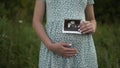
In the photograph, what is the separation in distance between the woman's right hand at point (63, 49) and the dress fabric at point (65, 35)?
0.22 feet

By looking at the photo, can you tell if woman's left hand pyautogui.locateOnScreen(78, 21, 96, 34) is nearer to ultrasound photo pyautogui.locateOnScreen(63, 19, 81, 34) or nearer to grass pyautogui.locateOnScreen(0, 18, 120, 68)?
ultrasound photo pyautogui.locateOnScreen(63, 19, 81, 34)

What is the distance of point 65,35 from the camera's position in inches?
113

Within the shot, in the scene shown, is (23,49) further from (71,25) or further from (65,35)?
(71,25)

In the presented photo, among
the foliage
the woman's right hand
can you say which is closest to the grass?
the foliage

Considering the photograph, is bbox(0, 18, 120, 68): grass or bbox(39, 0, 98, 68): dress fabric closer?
bbox(39, 0, 98, 68): dress fabric

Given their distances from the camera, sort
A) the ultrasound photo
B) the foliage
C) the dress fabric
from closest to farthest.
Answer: the ultrasound photo
the dress fabric
the foliage

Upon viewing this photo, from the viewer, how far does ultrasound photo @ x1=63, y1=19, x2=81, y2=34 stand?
2.79 m

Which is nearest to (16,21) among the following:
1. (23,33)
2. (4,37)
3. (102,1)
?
(23,33)

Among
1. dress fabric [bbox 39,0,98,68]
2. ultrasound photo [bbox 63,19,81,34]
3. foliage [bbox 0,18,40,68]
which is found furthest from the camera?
foliage [bbox 0,18,40,68]

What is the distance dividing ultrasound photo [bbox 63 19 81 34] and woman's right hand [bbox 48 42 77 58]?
103 mm

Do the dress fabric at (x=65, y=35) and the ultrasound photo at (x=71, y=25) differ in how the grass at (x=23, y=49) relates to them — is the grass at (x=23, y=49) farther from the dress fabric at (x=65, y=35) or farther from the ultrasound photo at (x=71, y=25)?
the ultrasound photo at (x=71, y=25)

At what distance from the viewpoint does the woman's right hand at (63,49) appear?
110 inches

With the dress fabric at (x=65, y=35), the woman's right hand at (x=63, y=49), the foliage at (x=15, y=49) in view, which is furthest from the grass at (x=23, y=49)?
the woman's right hand at (x=63, y=49)

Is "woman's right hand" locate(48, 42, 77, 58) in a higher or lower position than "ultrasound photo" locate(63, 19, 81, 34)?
lower
